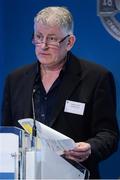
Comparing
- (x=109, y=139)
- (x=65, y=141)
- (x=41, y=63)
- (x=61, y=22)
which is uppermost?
(x=61, y=22)

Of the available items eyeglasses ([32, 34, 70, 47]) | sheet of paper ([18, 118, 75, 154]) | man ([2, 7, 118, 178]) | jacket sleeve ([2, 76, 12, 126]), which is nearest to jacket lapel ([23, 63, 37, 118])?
man ([2, 7, 118, 178])

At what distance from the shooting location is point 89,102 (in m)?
1.92

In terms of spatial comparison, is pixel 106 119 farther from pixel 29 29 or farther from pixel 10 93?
pixel 29 29

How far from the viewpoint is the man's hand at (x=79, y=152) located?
4.88 feet

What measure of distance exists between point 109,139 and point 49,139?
0.55 m

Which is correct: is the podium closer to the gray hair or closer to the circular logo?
the gray hair

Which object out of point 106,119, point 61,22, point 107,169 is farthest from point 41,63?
point 107,169

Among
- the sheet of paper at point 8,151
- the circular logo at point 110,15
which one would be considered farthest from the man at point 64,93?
the sheet of paper at point 8,151

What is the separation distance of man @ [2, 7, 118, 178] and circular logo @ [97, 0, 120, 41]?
379 millimetres

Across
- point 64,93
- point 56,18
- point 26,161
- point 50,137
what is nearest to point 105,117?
point 64,93

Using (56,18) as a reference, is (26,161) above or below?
below

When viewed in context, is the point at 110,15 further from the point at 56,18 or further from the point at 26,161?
the point at 26,161

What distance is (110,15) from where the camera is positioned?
233cm

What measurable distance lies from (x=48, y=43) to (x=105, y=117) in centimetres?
40
